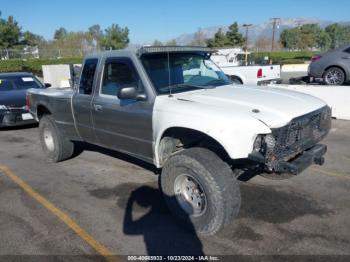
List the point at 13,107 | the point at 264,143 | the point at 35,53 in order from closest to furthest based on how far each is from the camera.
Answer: the point at 264,143, the point at 13,107, the point at 35,53

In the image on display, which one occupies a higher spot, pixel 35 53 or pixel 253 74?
pixel 35 53

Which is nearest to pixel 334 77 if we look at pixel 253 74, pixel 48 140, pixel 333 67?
pixel 333 67

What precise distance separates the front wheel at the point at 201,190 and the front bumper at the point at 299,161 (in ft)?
1.41

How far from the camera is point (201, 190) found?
4152 mm

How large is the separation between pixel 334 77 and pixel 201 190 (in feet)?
29.7

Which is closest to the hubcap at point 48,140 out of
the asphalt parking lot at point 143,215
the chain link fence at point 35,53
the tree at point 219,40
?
the asphalt parking lot at point 143,215

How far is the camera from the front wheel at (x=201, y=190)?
388 cm

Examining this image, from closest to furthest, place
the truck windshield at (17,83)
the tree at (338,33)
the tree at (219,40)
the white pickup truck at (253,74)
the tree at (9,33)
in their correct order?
the truck windshield at (17,83), the white pickup truck at (253,74), the tree at (9,33), the tree at (219,40), the tree at (338,33)

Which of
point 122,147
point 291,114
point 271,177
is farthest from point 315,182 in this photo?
point 122,147

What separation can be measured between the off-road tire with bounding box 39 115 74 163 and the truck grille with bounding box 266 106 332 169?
4081 millimetres

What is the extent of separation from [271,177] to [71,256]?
116 inches

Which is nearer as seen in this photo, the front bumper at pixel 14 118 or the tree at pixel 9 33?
the front bumper at pixel 14 118

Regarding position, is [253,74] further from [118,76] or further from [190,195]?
[190,195]

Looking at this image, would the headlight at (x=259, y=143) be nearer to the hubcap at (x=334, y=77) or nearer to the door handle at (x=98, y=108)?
the door handle at (x=98, y=108)
